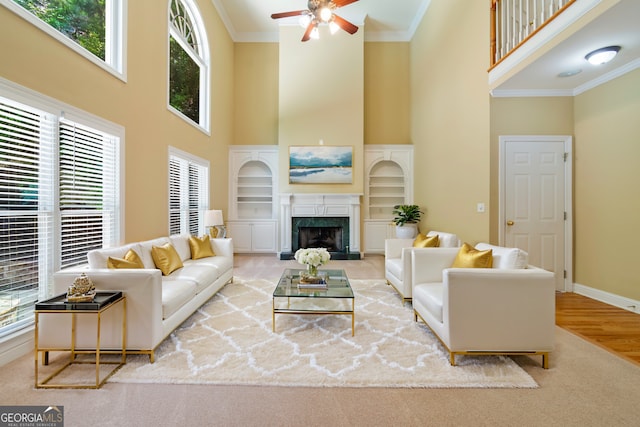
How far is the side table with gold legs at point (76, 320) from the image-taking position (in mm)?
1936

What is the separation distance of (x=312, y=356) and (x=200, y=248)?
102 inches

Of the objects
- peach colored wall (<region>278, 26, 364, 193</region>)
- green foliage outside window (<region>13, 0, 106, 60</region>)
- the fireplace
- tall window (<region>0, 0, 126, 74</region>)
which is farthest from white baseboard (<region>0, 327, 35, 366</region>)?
peach colored wall (<region>278, 26, 364, 193</region>)

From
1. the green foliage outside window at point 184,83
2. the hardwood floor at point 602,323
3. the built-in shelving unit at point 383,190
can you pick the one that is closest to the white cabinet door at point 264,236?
the built-in shelving unit at point 383,190

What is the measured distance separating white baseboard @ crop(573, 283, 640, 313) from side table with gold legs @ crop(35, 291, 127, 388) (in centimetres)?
540

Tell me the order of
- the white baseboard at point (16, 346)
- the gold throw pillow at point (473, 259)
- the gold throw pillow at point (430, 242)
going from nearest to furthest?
the white baseboard at point (16, 346) → the gold throw pillow at point (473, 259) → the gold throw pillow at point (430, 242)

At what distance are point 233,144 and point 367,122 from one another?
3533mm

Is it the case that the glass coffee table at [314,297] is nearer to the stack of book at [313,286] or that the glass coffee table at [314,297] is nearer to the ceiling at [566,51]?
the stack of book at [313,286]

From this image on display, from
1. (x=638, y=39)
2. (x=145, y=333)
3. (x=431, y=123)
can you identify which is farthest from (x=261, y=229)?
(x=638, y=39)

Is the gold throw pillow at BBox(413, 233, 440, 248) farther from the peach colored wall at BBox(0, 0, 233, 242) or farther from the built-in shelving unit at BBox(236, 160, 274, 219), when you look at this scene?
the built-in shelving unit at BBox(236, 160, 274, 219)

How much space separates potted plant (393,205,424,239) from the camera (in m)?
6.27

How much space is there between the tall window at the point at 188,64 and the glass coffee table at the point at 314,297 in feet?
11.4

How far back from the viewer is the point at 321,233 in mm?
7133

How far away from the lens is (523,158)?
4.02m

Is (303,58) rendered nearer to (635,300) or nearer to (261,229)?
(261,229)
